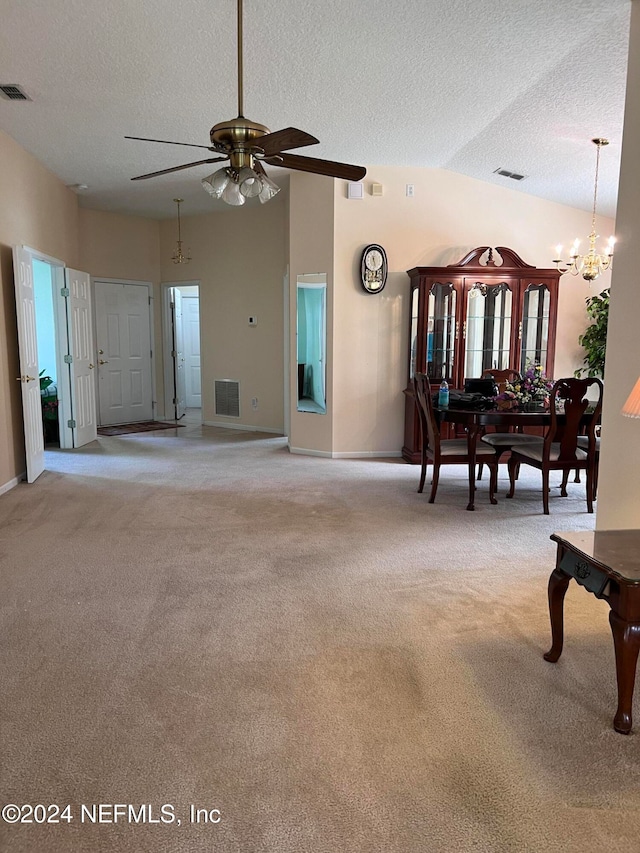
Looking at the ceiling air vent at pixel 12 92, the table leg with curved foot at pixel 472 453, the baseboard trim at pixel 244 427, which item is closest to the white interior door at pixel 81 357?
the baseboard trim at pixel 244 427

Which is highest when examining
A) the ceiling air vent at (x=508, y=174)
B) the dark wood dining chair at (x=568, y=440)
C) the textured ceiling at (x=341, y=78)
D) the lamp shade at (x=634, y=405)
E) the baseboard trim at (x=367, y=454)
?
the textured ceiling at (x=341, y=78)

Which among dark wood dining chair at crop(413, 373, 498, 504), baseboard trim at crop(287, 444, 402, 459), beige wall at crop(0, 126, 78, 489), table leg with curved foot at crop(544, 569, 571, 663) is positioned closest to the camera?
table leg with curved foot at crop(544, 569, 571, 663)

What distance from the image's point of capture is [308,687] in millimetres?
2244

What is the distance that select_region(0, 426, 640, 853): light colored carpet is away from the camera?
5.35 ft

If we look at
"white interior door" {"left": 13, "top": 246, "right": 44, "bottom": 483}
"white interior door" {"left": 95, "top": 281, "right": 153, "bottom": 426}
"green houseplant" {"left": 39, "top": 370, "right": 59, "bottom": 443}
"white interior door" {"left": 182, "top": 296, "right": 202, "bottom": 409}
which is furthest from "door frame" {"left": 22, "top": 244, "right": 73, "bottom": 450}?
"white interior door" {"left": 182, "top": 296, "right": 202, "bottom": 409}

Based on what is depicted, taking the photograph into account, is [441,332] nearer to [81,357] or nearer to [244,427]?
[244,427]

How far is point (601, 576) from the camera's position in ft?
6.38

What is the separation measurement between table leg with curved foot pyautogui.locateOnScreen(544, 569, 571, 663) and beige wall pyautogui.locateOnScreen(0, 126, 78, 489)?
4.34m

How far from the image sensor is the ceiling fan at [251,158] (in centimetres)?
249

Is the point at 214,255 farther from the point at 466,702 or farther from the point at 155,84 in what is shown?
the point at 466,702

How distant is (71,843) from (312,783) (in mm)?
657

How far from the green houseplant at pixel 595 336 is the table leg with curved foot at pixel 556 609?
14.9 ft

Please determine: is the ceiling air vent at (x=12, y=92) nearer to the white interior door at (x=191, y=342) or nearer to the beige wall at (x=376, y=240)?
the beige wall at (x=376, y=240)

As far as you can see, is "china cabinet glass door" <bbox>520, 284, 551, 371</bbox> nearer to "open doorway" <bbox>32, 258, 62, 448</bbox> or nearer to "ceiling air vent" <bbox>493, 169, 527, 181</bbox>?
"ceiling air vent" <bbox>493, 169, 527, 181</bbox>
